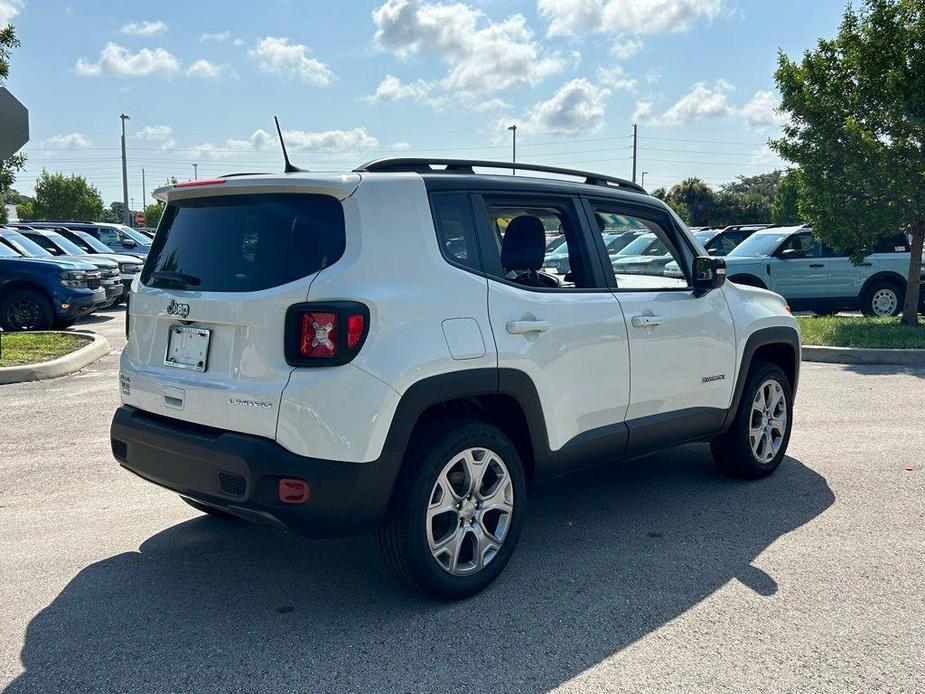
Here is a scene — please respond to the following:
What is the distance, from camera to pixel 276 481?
11.0 ft

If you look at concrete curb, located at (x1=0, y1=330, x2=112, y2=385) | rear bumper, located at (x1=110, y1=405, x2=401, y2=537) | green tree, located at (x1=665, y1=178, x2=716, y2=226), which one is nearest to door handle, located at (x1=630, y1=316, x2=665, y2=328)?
rear bumper, located at (x1=110, y1=405, x2=401, y2=537)

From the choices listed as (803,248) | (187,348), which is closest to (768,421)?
(187,348)

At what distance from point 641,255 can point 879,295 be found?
1100 cm

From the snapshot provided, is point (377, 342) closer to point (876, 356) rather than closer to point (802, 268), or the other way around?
point (876, 356)

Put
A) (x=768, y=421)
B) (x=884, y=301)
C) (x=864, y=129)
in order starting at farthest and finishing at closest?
(x=884, y=301) < (x=864, y=129) < (x=768, y=421)

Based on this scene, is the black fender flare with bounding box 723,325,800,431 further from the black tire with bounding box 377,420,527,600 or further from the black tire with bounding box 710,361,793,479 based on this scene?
the black tire with bounding box 377,420,527,600

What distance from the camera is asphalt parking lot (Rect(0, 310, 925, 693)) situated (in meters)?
3.16

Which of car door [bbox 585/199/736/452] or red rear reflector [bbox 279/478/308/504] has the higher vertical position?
car door [bbox 585/199/736/452]

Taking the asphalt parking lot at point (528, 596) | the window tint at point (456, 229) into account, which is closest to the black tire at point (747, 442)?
the asphalt parking lot at point (528, 596)

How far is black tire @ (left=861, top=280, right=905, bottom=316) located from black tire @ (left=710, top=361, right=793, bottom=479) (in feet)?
33.3

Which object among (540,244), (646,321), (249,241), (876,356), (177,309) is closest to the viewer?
(249,241)

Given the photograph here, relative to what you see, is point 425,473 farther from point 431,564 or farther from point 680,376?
point 680,376

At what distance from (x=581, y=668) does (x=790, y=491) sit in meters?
2.68

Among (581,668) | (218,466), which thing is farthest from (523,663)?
(218,466)
